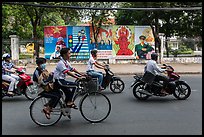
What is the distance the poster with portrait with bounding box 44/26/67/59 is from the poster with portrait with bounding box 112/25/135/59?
3.75 meters

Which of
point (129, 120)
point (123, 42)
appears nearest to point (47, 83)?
point (129, 120)

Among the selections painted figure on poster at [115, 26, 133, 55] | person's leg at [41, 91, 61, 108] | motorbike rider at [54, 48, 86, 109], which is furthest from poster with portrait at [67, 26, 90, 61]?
person's leg at [41, 91, 61, 108]

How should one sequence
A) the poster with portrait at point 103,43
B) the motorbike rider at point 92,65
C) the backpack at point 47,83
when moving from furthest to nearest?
the poster with portrait at point 103,43 → the motorbike rider at point 92,65 → the backpack at point 47,83

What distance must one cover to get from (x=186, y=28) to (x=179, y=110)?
18.4 meters

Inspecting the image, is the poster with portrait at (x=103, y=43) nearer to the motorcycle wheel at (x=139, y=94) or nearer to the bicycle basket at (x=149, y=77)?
the motorcycle wheel at (x=139, y=94)

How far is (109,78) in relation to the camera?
30.6 feet

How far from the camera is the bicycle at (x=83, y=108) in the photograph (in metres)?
5.61

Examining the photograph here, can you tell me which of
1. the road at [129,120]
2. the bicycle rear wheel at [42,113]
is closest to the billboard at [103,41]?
the road at [129,120]

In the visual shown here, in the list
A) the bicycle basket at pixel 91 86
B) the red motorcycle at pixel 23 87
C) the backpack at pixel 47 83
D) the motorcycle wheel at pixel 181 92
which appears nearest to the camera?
the backpack at pixel 47 83

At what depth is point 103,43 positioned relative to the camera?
68.6 feet

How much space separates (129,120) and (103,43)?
15268 millimetres

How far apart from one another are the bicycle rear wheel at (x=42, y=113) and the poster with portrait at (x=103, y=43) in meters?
15.2

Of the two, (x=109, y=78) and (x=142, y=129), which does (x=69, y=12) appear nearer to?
(x=109, y=78)

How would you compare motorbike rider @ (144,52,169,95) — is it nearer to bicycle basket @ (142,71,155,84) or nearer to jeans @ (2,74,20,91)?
bicycle basket @ (142,71,155,84)
